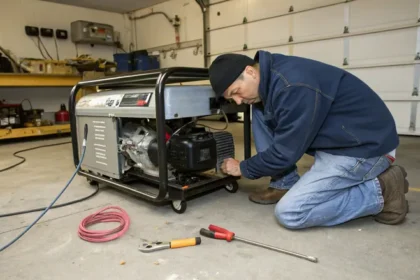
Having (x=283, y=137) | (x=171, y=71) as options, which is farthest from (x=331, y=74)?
(x=171, y=71)

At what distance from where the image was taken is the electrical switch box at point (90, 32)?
6012 mm

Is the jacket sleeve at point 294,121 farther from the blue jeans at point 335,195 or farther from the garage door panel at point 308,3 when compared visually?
the garage door panel at point 308,3

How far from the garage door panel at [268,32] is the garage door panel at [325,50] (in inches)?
13.0

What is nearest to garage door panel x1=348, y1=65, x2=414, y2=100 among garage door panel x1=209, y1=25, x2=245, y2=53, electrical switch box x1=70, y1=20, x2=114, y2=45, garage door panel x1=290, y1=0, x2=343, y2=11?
garage door panel x1=290, y1=0, x2=343, y2=11

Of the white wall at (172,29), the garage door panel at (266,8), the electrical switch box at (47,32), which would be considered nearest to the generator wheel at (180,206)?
the garage door panel at (266,8)

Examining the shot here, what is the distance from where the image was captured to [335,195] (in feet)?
4.29

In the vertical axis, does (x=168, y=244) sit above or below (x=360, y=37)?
below

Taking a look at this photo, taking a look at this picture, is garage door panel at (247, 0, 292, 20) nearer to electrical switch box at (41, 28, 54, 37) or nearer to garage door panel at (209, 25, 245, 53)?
garage door panel at (209, 25, 245, 53)

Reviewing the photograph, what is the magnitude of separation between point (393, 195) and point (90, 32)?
20.4ft

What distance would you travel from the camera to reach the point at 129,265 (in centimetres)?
109

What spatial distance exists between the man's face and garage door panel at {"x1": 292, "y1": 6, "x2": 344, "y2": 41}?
12.0 ft

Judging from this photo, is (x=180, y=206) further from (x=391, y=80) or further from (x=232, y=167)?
(x=391, y=80)

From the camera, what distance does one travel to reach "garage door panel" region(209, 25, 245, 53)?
5535 millimetres

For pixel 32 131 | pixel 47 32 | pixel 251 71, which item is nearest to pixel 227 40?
pixel 47 32
